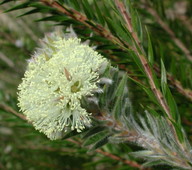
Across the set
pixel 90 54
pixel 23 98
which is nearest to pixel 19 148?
pixel 23 98

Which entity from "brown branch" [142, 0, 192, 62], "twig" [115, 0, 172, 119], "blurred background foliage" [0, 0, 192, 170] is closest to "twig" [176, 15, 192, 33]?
"blurred background foliage" [0, 0, 192, 170]

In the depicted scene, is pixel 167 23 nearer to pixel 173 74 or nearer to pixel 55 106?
pixel 173 74

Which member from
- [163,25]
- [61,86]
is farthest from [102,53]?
[163,25]

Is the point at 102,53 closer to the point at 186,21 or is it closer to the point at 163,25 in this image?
the point at 163,25

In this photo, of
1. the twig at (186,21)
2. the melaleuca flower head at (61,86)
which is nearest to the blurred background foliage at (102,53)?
the twig at (186,21)

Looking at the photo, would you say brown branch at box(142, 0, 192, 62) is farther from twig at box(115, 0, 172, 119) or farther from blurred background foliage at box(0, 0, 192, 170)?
twig at box(115, 0, 172, 119)

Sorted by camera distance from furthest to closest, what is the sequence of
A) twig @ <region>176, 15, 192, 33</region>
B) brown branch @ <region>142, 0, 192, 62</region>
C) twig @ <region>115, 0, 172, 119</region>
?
twig @ <region>176, 15, 192, 33</region>
brown branch @ <region>142, 0, 192, 62</region>
twig @ <region>115, 0, 172, 119</region>
